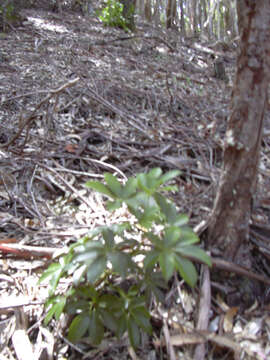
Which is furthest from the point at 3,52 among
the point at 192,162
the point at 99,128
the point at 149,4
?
the point at 149,4

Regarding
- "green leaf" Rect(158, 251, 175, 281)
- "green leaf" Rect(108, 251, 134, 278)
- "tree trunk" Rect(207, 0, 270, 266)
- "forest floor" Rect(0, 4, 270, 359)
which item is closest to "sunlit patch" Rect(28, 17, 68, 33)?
"forest floor" Rect(0, 4, 270, 359)

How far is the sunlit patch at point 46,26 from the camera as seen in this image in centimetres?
544

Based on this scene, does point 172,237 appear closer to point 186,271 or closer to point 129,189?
point 186,271

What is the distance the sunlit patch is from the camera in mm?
5443

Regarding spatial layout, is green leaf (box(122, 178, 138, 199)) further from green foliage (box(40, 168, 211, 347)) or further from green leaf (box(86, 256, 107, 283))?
green leaf (box(86, 256, 107, 283))

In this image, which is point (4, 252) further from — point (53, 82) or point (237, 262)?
point (53, 82)

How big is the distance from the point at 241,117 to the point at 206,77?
10.3 ft

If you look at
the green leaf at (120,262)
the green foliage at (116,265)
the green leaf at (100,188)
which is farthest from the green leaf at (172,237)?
the green leaf at (100,188)

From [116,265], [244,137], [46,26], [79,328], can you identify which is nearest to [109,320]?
[79,328]

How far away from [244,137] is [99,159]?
1283 millimetres

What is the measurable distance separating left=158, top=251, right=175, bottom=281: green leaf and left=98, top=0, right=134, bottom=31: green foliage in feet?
17.8

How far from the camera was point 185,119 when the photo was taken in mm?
3088

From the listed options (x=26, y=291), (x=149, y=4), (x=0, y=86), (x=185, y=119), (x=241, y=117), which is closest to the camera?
(x=241, y=117)

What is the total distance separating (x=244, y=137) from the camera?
141 cm
